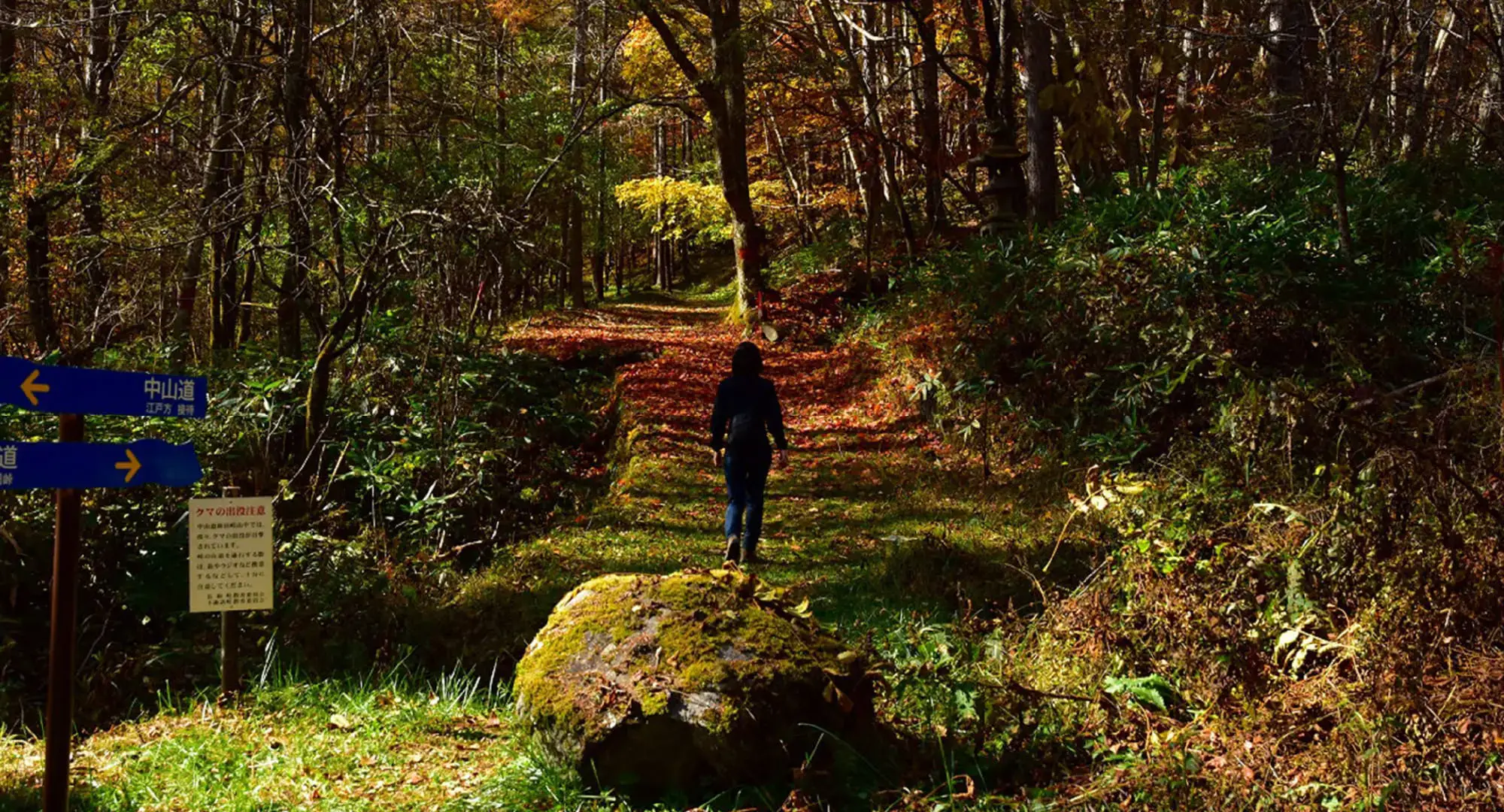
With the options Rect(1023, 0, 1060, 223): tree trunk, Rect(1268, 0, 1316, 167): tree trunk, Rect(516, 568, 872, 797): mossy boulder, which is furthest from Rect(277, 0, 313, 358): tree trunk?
Rect(1268, 0, 1316, 167): tree trunk

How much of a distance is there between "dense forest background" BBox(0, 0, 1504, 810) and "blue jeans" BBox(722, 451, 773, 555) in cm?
107

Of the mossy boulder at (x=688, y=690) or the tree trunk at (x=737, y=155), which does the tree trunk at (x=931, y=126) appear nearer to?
the tree trunk at (x=737, y=155)

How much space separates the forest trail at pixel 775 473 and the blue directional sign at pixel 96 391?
4.17 metres

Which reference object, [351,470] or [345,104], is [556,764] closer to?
→ [351,470]

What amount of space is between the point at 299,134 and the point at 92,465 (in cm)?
688

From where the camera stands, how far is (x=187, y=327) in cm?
1456

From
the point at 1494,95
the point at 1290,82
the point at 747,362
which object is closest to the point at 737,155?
the point at 1290,82

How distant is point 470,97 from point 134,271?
17.6 ft

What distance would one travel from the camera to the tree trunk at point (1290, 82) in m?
9.98

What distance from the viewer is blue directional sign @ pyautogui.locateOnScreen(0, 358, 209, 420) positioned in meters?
3.97

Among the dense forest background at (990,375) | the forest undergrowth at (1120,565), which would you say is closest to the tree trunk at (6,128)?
the dense forest background at (990,375)

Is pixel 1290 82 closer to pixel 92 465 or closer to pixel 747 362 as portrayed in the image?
pixel 747 362

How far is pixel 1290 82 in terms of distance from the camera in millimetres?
11242

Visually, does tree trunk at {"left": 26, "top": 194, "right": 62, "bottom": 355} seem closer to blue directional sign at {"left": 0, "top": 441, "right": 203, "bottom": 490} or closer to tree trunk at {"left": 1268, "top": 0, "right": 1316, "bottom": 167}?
blue directional sign at {"left": 0, "top": 441, "right": 203, "bottom": 490}
